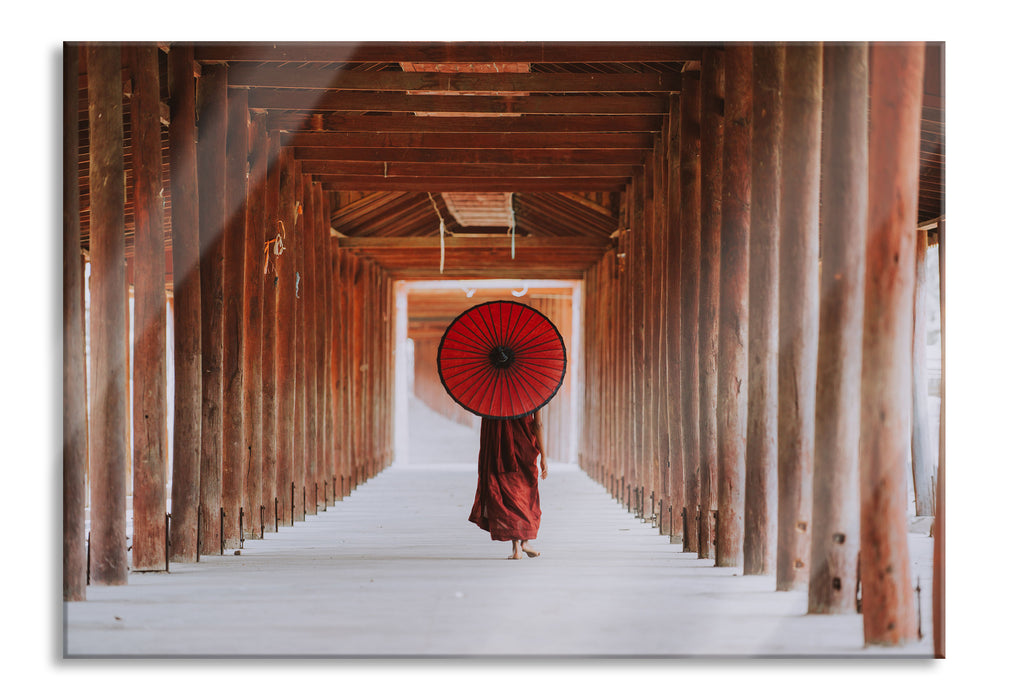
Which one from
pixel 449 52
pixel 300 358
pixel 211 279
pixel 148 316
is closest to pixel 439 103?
pixel 449 52

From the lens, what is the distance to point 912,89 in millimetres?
4477

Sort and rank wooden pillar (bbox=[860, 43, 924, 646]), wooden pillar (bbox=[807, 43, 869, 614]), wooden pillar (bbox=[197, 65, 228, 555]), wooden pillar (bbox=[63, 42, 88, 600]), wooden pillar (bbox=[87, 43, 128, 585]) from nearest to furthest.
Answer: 1. wooden pillar (bbox=[860, 43, 924, 646])
2. wooden pillar (bbox=[807, 43, 869, 614])
3. wooden pillar (bbox=[63, 42, 88, 600])
4. wooden pillar (bbox=[87, 43, 128, 585])
5. wooden pillar (bbox=[197, 65, 228, 555])

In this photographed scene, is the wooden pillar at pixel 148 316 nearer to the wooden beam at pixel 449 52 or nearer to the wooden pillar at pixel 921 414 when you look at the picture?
the wooden beam at pixel 449 52

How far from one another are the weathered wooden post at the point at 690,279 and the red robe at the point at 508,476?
1.09m

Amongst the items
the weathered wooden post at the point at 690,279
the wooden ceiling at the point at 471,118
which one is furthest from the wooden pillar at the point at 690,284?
the wooden ceiling at the point at 471,118

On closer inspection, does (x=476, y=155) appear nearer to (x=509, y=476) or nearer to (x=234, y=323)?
(x=234, y=323)

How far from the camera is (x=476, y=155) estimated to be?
10492mm

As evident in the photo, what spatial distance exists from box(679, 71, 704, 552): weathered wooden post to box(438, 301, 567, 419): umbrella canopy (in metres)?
1.14

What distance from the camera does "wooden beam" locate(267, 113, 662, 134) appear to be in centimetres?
927

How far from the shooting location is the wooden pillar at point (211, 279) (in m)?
7.43

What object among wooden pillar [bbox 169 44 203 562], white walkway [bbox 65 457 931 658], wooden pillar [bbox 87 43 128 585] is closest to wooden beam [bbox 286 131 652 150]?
wooden pillar [bbox 169 44 203 562]

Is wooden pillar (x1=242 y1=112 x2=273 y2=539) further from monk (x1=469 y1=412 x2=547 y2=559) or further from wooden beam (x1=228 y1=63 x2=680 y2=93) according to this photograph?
monk (x1=469 y1=412 x2=547 y2=559)

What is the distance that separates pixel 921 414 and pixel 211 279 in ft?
18.6
